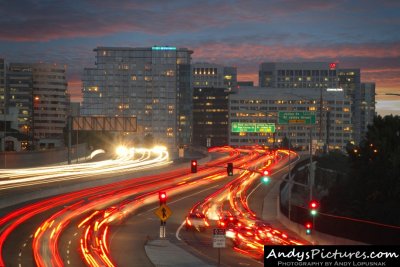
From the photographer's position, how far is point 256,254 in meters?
48.1

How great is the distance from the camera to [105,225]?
205 ft

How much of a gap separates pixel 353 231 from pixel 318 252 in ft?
67.7

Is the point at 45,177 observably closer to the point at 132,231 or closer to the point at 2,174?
the point at 2,174

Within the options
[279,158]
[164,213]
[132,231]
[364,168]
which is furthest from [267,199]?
[279,158]

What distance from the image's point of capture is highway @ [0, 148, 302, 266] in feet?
146

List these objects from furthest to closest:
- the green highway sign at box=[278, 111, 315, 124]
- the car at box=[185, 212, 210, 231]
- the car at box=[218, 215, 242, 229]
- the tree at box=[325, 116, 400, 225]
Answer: the green highway sign at box=[278, 111, 315, 124]
the tree at box=[325, 116, 400, 225]
the car at box=[185, 212, 210, 231]
the car at box=[218, 215, 242, 229]

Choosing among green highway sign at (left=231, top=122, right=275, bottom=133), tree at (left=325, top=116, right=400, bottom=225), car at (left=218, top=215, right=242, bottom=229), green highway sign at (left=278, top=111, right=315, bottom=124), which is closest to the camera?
car at (left=218, top=215, right=242, bottom=229)

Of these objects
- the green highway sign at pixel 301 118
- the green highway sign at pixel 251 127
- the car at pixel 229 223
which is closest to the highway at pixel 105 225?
the car at pixel 229 223

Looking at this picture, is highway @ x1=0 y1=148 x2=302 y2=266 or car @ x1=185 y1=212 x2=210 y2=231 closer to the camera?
highway @ x1=0 y1=148 x2=302 y2=266

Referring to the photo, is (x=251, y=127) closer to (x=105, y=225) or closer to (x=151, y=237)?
(x=105, y=225)

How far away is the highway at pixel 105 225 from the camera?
4444cm

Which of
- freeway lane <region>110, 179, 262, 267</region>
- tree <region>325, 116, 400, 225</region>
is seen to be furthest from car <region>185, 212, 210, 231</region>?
tree <region>325, 116, 400, 225</region>

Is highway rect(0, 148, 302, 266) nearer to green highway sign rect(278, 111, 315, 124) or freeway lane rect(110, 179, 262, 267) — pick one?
freeway lane rect(110, 179, 262, 267)

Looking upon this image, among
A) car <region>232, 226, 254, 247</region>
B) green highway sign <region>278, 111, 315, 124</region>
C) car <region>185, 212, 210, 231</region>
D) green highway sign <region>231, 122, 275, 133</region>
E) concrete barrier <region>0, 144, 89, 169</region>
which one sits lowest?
car <region>185, 212, 210, 231</region>
